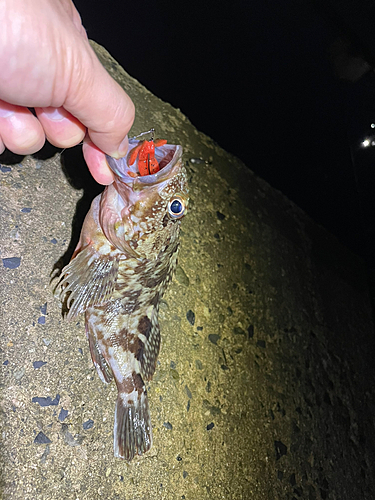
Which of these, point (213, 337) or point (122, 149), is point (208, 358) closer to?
point (213, 337)

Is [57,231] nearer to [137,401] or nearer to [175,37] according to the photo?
[137,401]

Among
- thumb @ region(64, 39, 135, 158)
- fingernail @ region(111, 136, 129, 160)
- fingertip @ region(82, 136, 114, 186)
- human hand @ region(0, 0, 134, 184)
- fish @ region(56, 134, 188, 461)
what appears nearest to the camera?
human hand @ region(0, 0, 134, 184)

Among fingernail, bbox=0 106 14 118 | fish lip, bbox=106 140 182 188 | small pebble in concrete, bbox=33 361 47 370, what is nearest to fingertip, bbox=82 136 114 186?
fish lip, bbox=106 140 182 188

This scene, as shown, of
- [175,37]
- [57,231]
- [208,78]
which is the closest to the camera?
[57,231]

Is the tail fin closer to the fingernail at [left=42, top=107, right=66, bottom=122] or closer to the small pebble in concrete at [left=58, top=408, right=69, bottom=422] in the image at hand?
the small pebble in concrete at [left=58, top=408, right=69, bottom=422]

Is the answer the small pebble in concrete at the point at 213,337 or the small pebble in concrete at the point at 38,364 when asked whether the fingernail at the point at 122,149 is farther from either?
the small pebble in concrete at the point at 213,337

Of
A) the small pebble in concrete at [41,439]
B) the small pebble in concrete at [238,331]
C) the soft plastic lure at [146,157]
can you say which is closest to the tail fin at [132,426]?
the small pebble in concrete at [41,439]

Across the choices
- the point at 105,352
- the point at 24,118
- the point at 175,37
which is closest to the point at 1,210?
the point at 24,118
